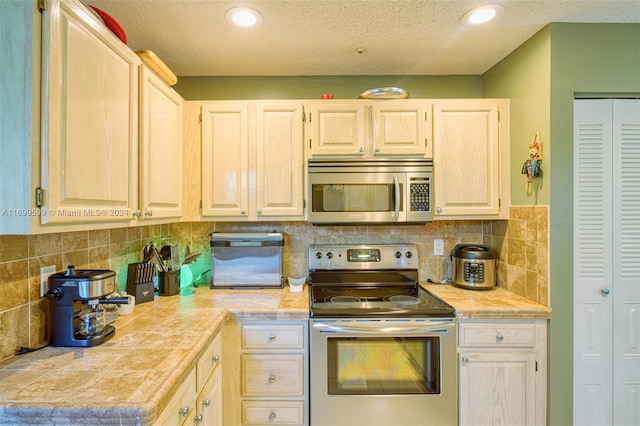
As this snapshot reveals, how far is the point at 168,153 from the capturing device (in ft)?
5.64

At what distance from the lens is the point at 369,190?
6.45 feet

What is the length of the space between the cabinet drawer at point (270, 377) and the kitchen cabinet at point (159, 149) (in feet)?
3.18

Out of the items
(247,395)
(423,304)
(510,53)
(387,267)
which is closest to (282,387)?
(247,395)

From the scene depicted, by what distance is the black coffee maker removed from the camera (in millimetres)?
1150

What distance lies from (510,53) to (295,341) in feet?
7.51

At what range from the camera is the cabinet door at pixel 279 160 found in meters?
1.98

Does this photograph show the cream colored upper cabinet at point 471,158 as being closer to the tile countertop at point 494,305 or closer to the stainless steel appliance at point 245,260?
the tile countertop at point 494,305

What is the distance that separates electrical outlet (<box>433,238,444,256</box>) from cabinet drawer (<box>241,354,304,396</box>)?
1.31 metres

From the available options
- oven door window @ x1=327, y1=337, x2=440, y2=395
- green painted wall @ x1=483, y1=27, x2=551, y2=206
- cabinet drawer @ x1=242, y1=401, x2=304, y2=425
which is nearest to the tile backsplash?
green painted wall @ x1=483, y1=27, x2=551, y2=206

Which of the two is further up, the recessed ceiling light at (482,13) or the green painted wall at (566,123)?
the recessed ceiling light at (482,13)

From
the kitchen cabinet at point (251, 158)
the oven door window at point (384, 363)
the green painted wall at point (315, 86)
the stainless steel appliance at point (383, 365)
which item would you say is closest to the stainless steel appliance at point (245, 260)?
the kitchen cabinet at point (251, 158)

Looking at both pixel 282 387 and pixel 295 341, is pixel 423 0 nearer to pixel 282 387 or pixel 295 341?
pixel 295 341

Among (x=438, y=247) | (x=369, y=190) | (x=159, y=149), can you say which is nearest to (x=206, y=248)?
(x=159, y=149)

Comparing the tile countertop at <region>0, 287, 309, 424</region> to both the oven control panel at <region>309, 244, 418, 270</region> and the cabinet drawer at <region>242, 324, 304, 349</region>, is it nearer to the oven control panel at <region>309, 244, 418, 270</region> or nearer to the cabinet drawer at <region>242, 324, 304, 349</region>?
the cabinet drawer at <region>242, 324, 304, 349</region>
